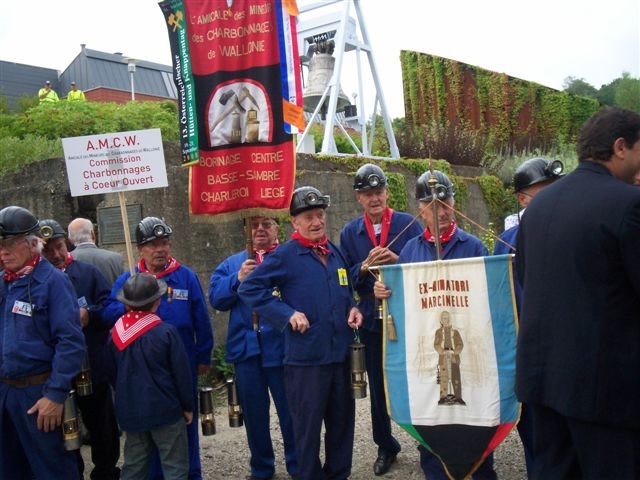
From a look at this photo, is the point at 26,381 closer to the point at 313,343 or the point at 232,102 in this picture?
the point at 313,343

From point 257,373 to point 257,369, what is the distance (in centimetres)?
3

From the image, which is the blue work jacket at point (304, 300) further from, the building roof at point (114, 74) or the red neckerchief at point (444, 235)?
the building roof at point (114, 74)

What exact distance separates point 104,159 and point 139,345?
1.72 meters

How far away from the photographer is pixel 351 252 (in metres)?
5.08

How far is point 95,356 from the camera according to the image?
481cm

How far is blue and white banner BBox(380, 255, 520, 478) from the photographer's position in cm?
372

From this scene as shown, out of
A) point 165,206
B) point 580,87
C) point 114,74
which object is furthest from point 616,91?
point 165,206

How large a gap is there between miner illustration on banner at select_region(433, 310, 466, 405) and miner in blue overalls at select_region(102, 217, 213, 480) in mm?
1890

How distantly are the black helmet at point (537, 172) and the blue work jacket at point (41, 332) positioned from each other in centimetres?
310

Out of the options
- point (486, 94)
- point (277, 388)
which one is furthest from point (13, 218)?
point (486, 94)

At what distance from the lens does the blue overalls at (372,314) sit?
4.83 m

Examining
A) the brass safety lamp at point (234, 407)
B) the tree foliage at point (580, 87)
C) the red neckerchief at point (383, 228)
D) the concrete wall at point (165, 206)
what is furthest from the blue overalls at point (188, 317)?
the tree foliage at point (580, 87)

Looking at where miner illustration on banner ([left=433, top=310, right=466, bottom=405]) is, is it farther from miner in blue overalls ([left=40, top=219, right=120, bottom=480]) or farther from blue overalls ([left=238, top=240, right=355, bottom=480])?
miner in blue overalls ([left=40, top=219, right=120, bottom=480])

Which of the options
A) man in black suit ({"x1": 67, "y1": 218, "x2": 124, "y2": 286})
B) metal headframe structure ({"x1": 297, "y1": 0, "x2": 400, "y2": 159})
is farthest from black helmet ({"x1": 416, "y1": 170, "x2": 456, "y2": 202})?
metal headframe structure ({"x1": 297, "y1": 0, "x2": 400, "y2": 159})
